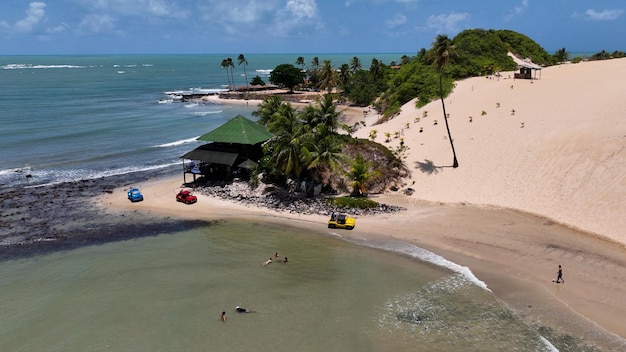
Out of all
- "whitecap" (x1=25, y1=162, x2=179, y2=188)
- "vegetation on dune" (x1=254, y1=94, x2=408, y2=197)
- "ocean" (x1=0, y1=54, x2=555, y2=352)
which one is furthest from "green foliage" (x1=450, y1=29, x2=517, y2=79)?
"ocean" (x1=0, y1=54, x2=555, y2=352)

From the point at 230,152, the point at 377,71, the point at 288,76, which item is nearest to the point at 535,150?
the point at 230,152

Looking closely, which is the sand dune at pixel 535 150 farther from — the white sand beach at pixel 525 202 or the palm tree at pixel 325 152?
the palm tree at pixel 325 152

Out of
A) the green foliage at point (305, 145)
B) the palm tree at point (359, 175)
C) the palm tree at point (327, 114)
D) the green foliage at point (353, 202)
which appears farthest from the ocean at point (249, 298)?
the palm tree at point (327, 114)

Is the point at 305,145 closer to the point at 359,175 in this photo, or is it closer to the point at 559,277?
the point at 359,175

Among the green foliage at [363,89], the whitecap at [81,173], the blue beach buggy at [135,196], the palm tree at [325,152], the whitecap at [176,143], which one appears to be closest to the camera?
the palm tree at [325,152]

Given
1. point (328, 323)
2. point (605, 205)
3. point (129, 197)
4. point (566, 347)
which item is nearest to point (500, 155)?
point (605, 205)

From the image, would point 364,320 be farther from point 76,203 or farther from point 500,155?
point 76,203
